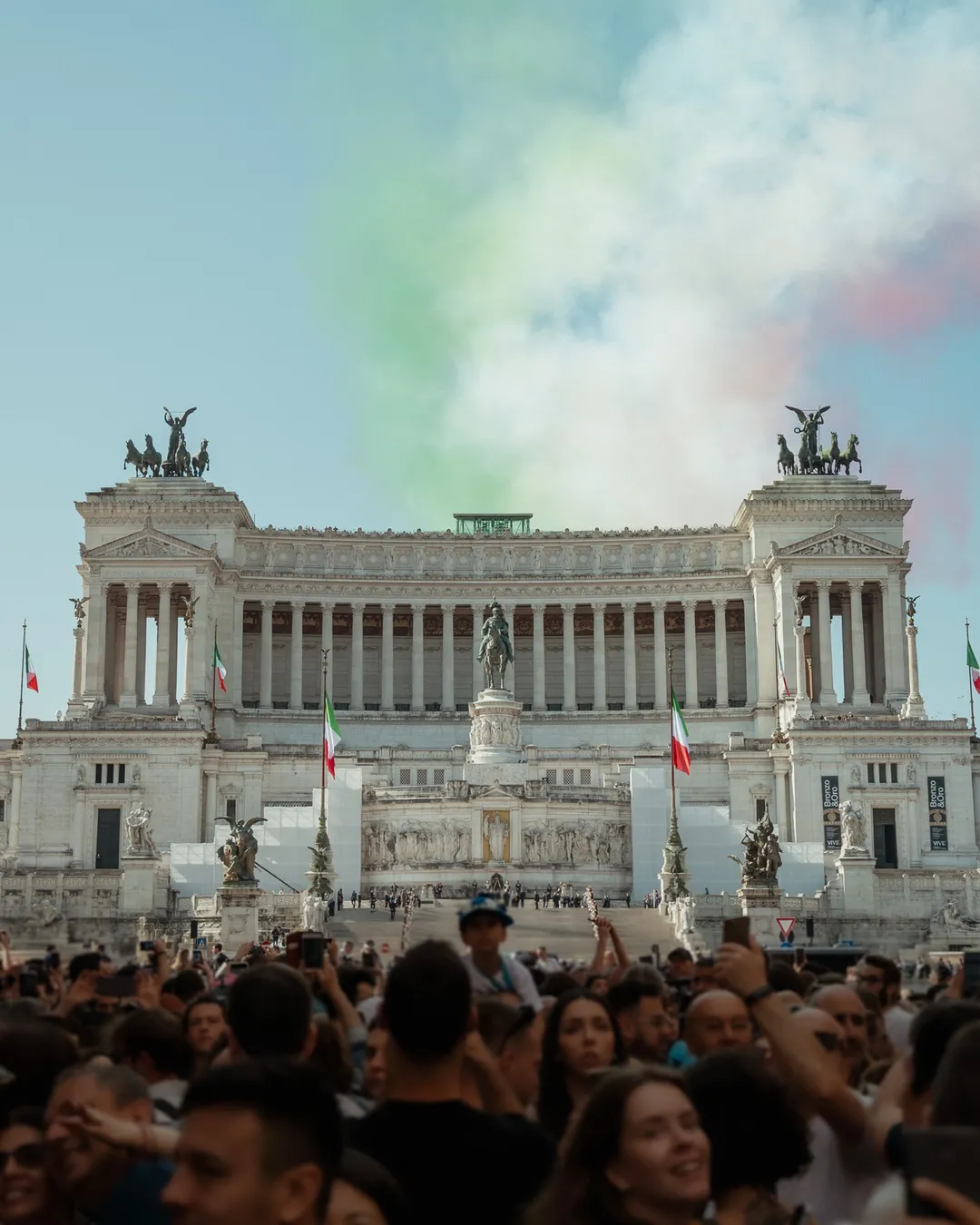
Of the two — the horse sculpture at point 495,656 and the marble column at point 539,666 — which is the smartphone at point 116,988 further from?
the marble column at point 539,666

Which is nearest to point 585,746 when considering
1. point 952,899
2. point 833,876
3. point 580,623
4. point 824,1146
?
point 580,623

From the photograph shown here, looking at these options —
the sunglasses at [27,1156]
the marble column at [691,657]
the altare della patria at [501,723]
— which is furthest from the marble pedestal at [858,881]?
the sunglasses at [27,1156]

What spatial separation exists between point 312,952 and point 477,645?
107 metres

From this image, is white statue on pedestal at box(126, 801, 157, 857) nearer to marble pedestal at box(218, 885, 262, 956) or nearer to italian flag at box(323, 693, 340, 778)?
italian flag at box(323, 693, 340, 778)

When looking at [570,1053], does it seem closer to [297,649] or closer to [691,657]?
[691,657]

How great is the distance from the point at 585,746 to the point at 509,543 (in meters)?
18.3

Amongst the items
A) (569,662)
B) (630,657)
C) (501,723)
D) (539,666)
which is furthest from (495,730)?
(630,657)

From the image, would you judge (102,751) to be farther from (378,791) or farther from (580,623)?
(580,623)

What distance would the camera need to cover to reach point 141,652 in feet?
367

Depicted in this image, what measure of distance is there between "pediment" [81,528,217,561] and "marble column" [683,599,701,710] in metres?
33.4

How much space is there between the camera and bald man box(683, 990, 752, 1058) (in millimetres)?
11352

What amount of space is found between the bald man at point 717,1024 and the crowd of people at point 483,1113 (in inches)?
0.8

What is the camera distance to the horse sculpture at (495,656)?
322ft

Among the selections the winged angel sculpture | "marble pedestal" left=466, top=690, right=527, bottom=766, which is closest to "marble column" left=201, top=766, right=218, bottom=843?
"marble pedestal" left=466, top=690, right=527, bottom=766
